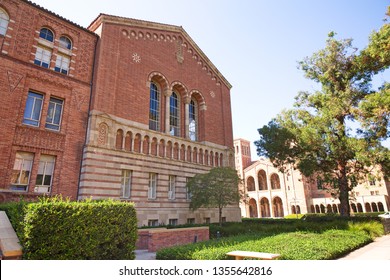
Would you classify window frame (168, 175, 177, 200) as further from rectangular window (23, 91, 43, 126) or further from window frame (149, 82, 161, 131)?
rectangular window (23, 91, 43, 126)

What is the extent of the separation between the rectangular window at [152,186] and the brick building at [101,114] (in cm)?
7

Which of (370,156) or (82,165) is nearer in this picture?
(82,165)

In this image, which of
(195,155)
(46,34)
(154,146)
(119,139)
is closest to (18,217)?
(119,139)

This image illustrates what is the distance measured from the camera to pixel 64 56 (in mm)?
17109

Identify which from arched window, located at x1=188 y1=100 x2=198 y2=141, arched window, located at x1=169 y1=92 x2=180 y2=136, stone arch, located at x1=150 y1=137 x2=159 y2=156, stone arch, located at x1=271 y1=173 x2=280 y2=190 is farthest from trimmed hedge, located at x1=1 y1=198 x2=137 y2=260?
stone arch, located at x1=271 y1=173 x2=280 y2=190

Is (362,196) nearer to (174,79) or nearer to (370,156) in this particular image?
(370,156)

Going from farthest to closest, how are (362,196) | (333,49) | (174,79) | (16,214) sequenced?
(362,196) < (174,79) < (333,49) < (16,214)

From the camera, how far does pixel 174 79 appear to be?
76.3ft

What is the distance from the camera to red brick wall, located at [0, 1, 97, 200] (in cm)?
1362

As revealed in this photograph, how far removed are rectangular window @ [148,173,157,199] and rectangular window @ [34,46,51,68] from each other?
1029 cm

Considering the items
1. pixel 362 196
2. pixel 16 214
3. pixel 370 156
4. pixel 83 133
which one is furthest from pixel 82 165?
pixel 362 196

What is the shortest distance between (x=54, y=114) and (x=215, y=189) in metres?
12.0

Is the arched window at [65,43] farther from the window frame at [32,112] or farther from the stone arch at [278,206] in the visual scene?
the stone arch at [278,206]
